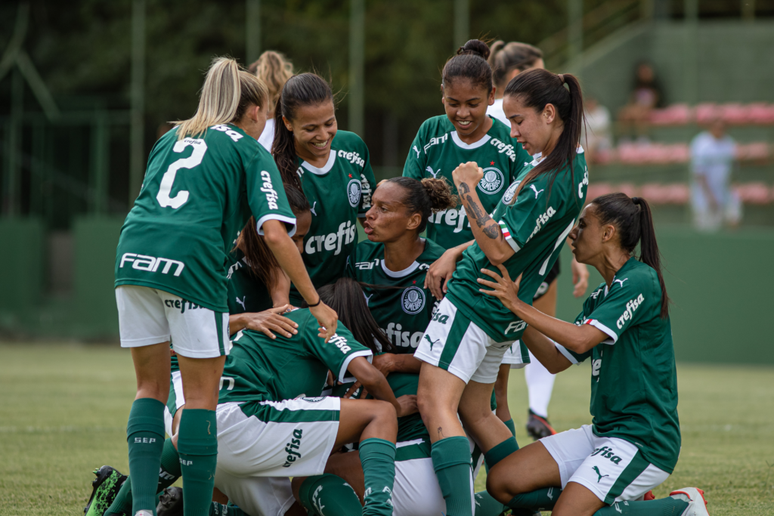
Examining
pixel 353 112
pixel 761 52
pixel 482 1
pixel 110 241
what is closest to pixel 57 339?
pixel 110 241

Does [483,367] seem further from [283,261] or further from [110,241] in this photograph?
[110,241]

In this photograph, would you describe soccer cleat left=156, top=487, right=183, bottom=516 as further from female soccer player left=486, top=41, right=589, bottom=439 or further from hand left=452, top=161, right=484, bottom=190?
female soccer player left=486, top=41, right=589, bottom=439

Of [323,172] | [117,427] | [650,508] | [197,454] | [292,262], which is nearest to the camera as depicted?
[197,454]

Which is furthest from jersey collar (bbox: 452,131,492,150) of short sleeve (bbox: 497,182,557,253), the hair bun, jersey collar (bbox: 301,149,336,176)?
short sleeve (bbox: 497,182,557,253)

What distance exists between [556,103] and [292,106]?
1.25m

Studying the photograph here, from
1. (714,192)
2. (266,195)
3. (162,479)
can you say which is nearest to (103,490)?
(162,479)

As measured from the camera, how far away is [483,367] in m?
3.68

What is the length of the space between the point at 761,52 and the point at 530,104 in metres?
14.3

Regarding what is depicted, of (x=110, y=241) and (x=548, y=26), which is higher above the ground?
(x=548, y=26)

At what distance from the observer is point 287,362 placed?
354 cm

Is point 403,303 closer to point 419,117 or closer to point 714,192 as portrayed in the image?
point 714,192

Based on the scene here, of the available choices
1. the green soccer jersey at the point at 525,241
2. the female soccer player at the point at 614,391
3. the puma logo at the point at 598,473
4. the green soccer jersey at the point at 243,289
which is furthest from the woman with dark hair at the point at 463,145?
the puma logo at the point at 598,473

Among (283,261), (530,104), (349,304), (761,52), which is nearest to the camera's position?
(283,261)

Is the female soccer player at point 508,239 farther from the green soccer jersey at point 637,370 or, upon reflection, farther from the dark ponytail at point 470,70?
the dark ponytail at point 470,70
